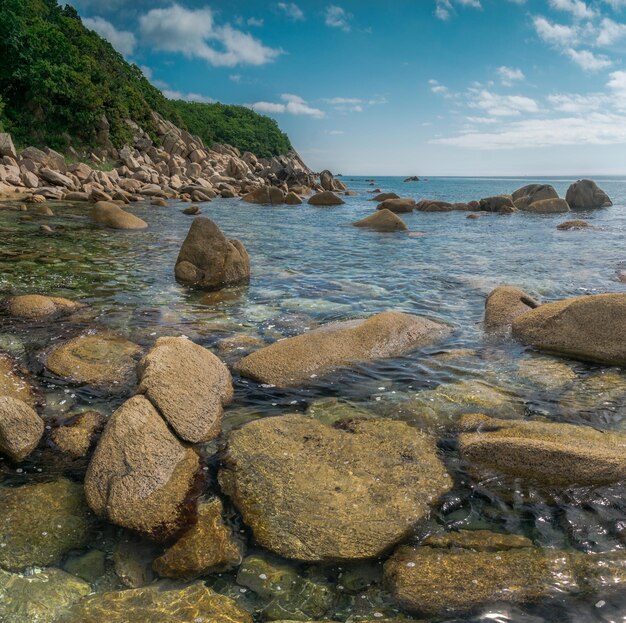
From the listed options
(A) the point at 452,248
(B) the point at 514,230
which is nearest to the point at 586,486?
(A) the point at 452,248

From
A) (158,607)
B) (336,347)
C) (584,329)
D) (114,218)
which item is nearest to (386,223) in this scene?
(114,218)

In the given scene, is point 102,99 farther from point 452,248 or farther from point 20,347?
point 20,347

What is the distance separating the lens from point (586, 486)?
4.03 meters

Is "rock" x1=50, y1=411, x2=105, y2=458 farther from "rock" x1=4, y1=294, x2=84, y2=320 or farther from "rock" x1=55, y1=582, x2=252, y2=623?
"rock" x1=4, y1=294, x2=84, y2=320

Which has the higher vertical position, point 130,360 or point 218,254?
point 218,254

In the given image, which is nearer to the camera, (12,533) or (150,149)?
(12,533)

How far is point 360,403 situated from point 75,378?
10.6ft

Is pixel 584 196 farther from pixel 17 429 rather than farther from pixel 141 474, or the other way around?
pixel 17 429

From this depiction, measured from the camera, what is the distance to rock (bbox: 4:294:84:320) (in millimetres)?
7820

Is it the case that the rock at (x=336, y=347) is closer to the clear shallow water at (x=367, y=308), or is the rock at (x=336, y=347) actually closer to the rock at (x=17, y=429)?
the clear shallow water at (x=367, y=308)

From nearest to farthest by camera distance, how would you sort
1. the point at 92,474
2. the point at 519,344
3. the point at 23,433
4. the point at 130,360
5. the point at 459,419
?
1. the point at 92,474
2. the point at 23,433
3. the point at 459,419
4. the point at 130,360
5. the point at 519,344

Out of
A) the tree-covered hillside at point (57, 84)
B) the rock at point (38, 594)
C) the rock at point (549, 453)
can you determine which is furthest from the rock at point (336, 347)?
the tree-covered hillside at point (57, 84)

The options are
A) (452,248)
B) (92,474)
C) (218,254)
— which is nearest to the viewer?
(92,474)

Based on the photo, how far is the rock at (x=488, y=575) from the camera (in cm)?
300
